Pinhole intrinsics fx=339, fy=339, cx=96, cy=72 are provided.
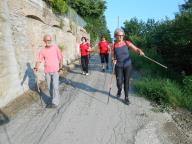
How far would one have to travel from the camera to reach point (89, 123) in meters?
7.79

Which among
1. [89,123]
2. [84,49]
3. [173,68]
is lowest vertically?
[89,123]

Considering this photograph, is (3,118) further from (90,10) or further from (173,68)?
(90,10)

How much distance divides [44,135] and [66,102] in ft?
9.49

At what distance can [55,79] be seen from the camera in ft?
30.0

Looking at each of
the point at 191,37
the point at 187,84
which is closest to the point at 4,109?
the point at 187,84

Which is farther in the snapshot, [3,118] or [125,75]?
[125,75]

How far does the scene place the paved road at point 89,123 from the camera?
22.3ft

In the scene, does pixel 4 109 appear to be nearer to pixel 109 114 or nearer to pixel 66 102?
pixel 66 102

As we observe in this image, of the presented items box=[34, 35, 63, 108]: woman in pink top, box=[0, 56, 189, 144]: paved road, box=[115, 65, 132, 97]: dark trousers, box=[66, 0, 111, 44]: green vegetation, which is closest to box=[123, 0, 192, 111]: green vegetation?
box=[0, 56, 189, 144]: paved road

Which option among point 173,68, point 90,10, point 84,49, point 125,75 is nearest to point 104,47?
point 84,49

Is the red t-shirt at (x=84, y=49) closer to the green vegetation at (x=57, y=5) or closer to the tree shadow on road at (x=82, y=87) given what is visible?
the tree shadow on road at (x=82, y=87)

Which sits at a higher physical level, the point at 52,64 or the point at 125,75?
the point at 52,64

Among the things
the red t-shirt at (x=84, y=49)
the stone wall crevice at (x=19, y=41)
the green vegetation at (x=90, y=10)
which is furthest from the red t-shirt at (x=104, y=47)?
the green vegetation at (x=90, y=10)

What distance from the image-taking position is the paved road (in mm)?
6805
